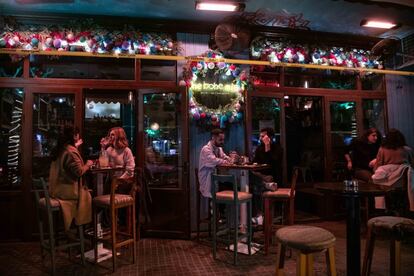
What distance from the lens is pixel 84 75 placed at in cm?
514

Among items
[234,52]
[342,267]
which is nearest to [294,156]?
[234,52]

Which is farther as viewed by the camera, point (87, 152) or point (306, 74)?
point (87, 152)

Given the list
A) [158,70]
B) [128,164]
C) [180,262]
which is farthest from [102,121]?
[180,262]

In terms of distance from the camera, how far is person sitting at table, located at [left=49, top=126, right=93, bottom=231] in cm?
362

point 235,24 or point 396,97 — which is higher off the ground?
point 235,24

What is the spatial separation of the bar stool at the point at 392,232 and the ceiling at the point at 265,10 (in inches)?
127

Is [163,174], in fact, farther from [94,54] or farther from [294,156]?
[294,156]

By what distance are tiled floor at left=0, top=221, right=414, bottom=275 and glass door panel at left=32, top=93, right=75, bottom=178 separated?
4.25 ft

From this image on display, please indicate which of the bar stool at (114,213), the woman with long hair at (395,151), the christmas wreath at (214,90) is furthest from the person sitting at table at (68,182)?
the woman with long hair at (395,151)

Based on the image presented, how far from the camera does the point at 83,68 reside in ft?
17.1

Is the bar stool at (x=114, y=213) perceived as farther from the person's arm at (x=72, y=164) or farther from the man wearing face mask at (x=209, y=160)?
the man wearing face mask at (x=209, y=160)

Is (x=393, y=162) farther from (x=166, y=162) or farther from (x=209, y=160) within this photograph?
(x=166, y=162)

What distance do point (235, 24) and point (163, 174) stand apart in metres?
2.83

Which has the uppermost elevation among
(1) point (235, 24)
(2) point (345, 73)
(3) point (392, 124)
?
(1) point (235, 24)
